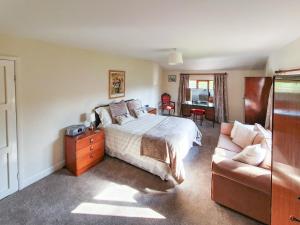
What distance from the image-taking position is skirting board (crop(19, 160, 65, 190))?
9.17 feet

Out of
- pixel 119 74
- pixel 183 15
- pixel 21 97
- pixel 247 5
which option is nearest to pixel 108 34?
pixel 183 15

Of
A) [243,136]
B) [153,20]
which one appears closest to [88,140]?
[153,20]

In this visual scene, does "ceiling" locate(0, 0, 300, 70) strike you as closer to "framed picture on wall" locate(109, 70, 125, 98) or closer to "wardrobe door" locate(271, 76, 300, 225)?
"wardrobe door" locate(271, 76, 300, 225)

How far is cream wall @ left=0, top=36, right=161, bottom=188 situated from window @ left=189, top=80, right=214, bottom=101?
13.6 feet

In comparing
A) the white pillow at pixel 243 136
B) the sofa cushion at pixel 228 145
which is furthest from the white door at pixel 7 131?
the white pillow at pixel 243 136

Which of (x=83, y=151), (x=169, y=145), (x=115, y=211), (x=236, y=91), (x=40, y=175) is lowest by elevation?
(x=115, y=211)

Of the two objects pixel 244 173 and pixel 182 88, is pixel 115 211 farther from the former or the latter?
pixel 182 88

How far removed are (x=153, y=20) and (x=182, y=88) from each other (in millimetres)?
5658

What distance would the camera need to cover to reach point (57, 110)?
128 inches

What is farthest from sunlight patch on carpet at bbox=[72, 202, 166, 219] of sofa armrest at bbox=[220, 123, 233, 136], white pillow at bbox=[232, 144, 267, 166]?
sofa armrest at bbox=[220, 123, 233, 136]

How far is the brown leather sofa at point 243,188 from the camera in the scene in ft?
6.78

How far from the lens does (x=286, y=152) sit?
970mm

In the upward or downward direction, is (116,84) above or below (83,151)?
above

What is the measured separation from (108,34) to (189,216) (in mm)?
2533
